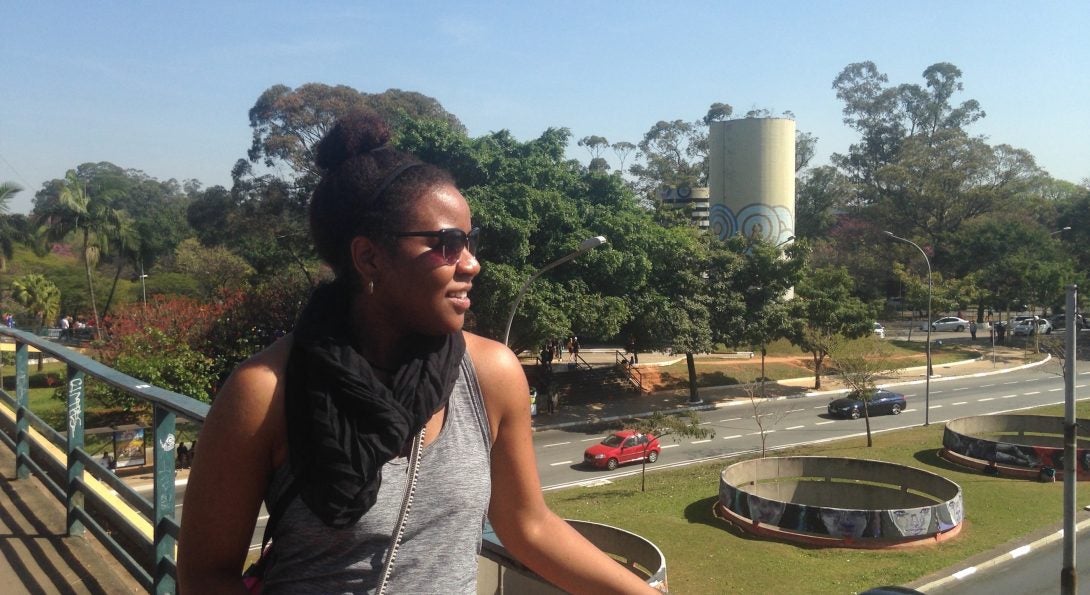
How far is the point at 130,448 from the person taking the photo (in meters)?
16.8

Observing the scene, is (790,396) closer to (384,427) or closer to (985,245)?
(985,245)

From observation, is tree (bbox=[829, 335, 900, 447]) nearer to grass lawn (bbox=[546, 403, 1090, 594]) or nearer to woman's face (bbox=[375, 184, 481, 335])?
grass lawn (bbox=[546, 403, 1090, 594])

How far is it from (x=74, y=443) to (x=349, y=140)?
2904mm

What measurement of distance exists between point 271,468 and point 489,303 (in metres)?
21.6

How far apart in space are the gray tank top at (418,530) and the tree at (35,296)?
1337 inches

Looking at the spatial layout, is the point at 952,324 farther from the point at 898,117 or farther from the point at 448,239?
the point at 448,239

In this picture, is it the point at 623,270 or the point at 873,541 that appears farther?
the point at 623,270

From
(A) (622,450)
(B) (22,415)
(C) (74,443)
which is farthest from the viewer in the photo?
(A) (622,450)

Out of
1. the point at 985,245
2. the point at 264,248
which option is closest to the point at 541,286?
the point at 264,248

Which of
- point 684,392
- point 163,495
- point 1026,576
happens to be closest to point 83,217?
point 684,392

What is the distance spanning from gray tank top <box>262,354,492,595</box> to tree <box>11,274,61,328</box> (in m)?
34.0

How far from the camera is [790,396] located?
34438 mm

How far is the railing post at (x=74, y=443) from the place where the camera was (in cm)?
356

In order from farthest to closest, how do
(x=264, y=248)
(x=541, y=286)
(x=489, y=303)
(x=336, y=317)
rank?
(x=264, y=248) < (x=541, y=286) < (x=489, y=303) < (x=336, y=317)
